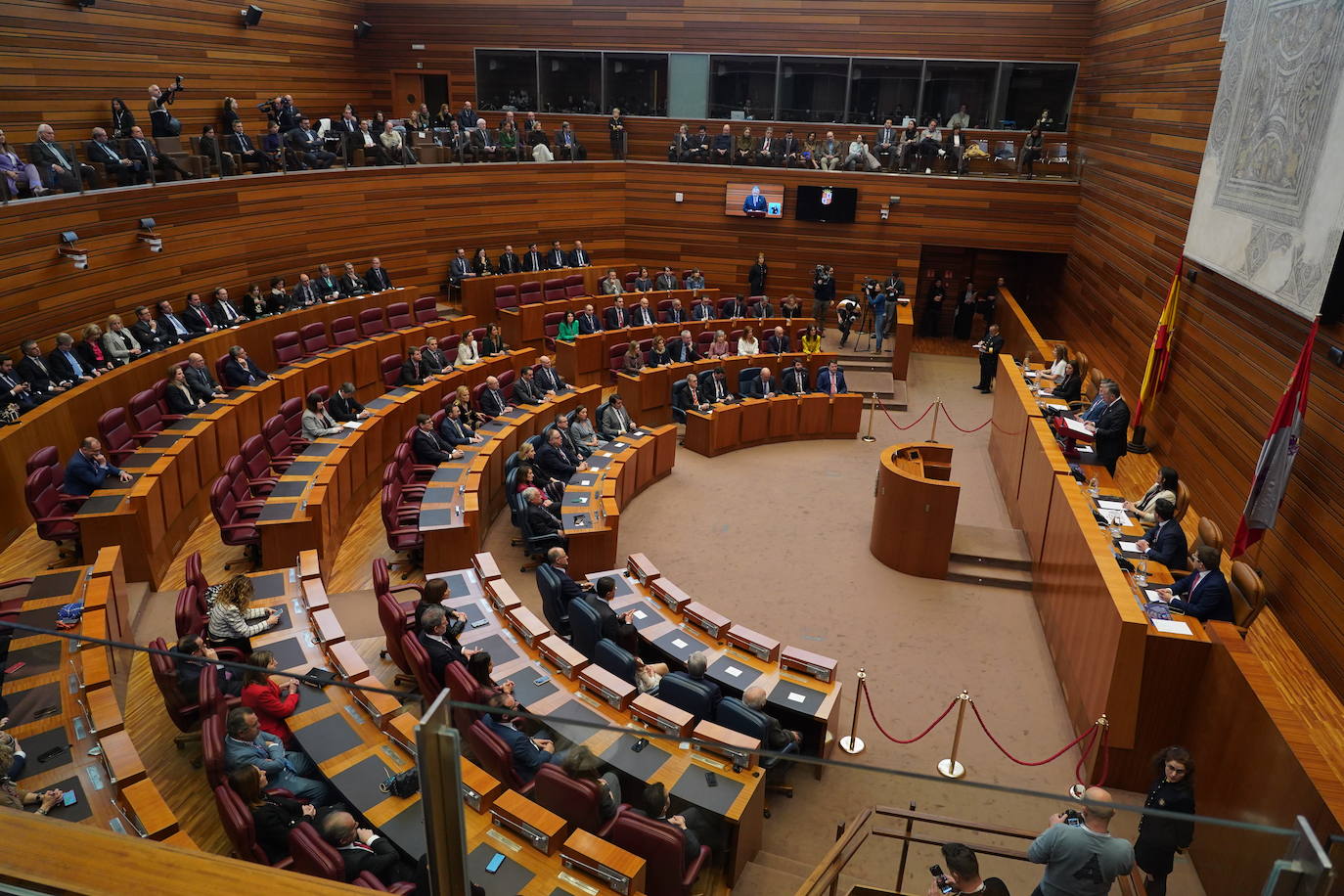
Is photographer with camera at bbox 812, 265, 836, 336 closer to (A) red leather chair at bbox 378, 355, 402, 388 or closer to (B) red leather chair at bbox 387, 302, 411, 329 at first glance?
(B) red leather chair at bbox 387, 302, 411, 329

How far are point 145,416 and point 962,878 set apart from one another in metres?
8.18

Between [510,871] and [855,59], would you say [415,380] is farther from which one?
[855,59]

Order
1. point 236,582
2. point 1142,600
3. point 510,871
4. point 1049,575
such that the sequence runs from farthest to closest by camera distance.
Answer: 1. point 1049,575
2. point 1142,600
3. point 236,582
4. point 510,871

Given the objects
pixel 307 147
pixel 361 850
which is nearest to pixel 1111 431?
pixel 361 850

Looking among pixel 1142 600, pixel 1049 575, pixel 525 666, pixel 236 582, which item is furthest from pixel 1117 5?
pixel 236 582

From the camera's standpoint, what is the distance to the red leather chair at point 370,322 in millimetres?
12086

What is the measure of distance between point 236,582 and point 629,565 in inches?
116

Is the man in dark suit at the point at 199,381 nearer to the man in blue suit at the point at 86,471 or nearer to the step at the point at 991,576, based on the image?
the man in blue suit at the point at 86,471

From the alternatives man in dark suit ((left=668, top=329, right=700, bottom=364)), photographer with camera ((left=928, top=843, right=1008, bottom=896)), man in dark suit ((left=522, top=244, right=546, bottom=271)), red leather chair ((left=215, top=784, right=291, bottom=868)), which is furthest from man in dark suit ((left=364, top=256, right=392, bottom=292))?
photographer with camera ((left=928, top=843, right=1008, bottom=896))

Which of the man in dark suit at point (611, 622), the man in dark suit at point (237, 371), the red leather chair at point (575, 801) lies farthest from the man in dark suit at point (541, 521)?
the red leather chair at point (575, 801)

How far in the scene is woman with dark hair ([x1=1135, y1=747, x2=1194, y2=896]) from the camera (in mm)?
2023

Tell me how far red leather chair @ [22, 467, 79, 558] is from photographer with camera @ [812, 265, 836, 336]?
1214 cm

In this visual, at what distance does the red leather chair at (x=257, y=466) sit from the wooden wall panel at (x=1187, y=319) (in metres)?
8.21

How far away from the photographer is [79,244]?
9.23 metres
